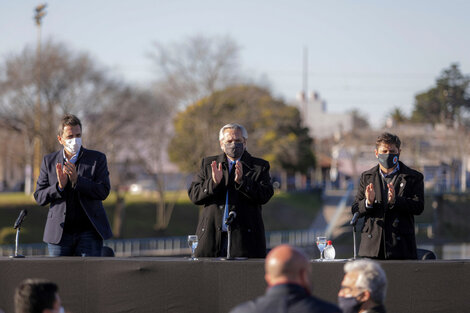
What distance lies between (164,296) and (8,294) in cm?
135

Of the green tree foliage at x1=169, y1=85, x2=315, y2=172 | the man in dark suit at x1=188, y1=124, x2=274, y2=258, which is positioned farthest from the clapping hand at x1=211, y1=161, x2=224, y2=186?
the green tree foliage at x1=169, y1=85, x2=315, y2=172

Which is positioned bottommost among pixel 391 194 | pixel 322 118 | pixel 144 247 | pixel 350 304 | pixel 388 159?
pixel 144 247

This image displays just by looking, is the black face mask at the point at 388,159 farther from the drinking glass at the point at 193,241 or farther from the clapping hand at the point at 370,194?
the drinking glass at the point at 193,241

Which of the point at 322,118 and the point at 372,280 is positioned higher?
the point at 322,118

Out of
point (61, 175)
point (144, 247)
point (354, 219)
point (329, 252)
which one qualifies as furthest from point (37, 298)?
point (144, 247)

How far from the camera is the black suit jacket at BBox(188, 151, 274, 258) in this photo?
8.01 m

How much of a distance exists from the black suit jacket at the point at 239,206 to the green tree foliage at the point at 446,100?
46911mm

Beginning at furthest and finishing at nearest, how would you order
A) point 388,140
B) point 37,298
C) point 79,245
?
point 79,245 < point 388,140 < point 37,298

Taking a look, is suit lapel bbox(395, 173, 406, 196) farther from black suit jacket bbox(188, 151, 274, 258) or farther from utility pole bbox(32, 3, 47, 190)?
utility pole bbox(32, 3, 47, 190)

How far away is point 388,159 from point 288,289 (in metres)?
3.85

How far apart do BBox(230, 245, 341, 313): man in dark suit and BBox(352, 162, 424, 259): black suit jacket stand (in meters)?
3.58

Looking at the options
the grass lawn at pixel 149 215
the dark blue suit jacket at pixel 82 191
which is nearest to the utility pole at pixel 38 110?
the grass lawn at pixel 149 215

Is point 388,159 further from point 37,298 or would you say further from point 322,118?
point 322,118

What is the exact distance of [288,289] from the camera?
4438mm
